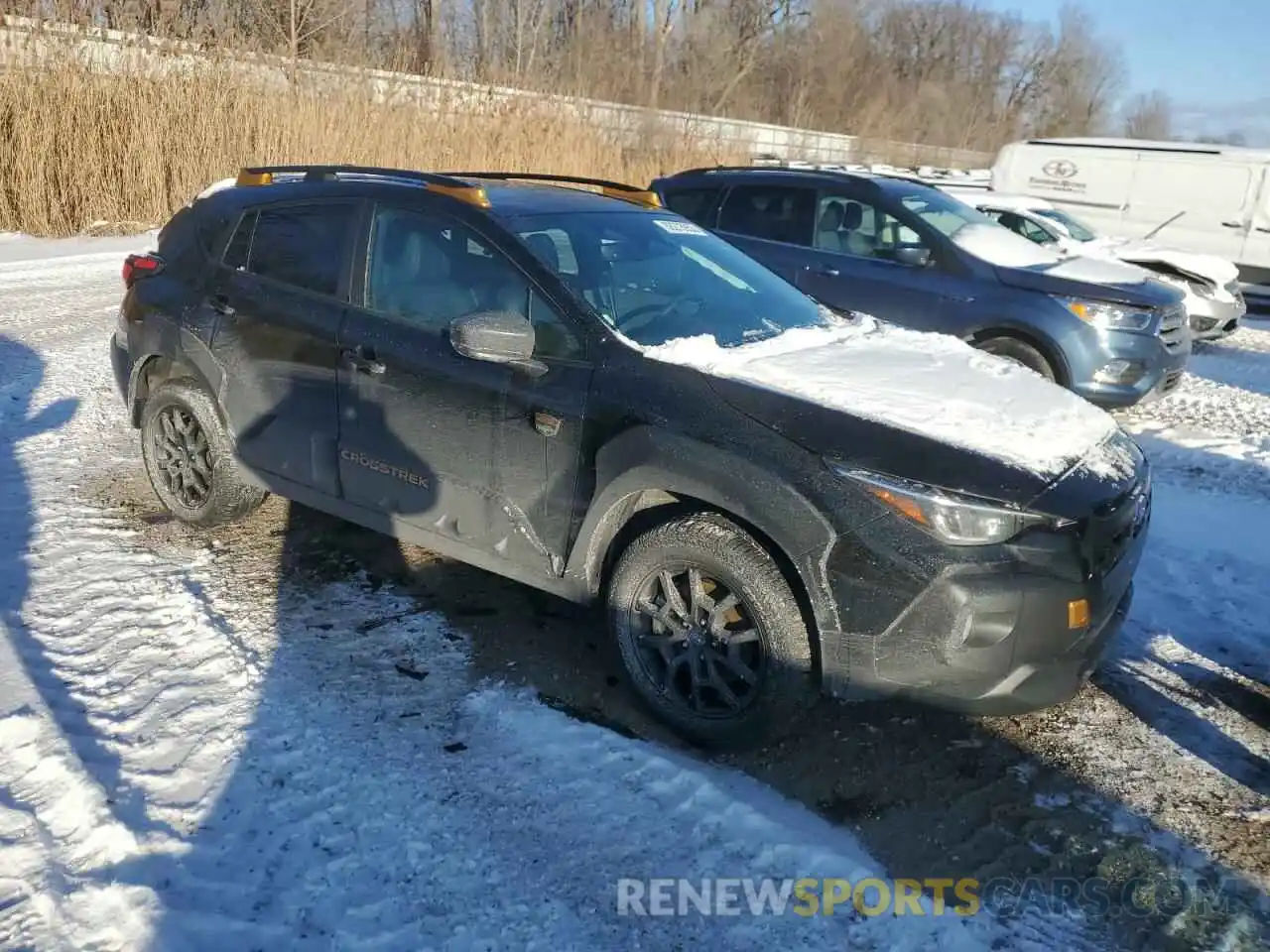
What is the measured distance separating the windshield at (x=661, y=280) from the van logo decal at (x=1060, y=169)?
1382cm

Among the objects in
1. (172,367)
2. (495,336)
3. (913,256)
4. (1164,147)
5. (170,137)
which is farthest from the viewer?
(1164,147)

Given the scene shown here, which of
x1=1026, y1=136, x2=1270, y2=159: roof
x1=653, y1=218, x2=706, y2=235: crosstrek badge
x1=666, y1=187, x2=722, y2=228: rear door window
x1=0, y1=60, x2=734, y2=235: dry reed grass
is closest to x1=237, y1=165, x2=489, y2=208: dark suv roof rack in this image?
x1=653, y1=218, x2=706, y2=235: crosstrek badge

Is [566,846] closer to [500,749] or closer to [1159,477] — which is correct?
[500,749]

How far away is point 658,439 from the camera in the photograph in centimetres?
315

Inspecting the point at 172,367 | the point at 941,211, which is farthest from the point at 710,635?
the point at 941,211

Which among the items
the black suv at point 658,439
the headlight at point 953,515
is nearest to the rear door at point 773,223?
the black suv at point 658,439

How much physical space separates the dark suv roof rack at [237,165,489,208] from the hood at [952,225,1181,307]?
4778 millimetres

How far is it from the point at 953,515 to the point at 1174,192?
1470cm

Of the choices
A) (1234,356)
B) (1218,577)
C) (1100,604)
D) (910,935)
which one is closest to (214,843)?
(910,935)

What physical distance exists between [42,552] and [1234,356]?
464 inches

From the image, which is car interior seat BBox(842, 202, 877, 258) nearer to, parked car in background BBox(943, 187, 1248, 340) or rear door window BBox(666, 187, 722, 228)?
rear door window BBox(666, 187, 722, 228)

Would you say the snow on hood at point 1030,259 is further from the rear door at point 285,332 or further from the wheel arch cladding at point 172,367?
the wheel arch cladding at point 172,367

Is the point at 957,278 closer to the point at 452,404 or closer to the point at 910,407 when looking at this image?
the point at 910,407

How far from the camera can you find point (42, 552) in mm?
4340
